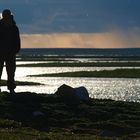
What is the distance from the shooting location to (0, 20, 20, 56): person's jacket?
81.7 ft

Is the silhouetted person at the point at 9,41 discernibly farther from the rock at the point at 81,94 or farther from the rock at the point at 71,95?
the rock at the point at 81,94

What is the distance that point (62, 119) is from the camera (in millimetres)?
22656

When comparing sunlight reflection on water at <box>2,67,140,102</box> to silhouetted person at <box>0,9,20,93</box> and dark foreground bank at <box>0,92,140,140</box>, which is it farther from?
silhouetted person at <box>0,9,20,93</box>

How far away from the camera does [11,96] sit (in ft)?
82.9

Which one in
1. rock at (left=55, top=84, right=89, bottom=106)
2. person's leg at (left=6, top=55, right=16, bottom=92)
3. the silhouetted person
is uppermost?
the silhouetted person

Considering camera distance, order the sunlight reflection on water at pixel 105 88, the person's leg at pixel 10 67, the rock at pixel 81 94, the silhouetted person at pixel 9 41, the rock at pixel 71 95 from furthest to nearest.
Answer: the sunlight reflection on water at pixel 105 88, the rock at pixel 81 94, the rock at pixel 71 95, the person's leg at pixel 10 67, the silhouetted person at pixel 9 41

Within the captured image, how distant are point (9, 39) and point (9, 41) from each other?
0.12 m

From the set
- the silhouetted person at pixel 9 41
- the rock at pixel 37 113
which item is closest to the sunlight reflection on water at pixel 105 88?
the silhouetted person at pixel 9 41

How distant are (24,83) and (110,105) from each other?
37.1m

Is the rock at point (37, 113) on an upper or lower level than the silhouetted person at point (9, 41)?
lower

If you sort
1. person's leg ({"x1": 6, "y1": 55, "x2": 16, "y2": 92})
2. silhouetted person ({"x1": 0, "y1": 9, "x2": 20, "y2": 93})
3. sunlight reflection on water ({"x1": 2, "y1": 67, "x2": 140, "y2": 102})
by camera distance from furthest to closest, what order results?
sunlight reflection on water ({"x1": 2, "y1": 67, "x2": 140, "y2": 102}), person's leg ({"x1": 6, "y1": 55, "x2": 16, "y2": 92}), silhouetted person ({"x1": 0, "y1": 9, "x2": 20, "y2": 93})

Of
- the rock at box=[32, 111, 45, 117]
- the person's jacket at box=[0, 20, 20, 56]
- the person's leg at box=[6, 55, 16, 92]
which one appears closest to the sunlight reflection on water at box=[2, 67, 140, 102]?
the person's leg at box=[6, 55, 16, 92]

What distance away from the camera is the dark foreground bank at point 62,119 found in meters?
19.4

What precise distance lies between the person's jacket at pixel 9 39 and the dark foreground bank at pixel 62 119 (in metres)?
1.85
